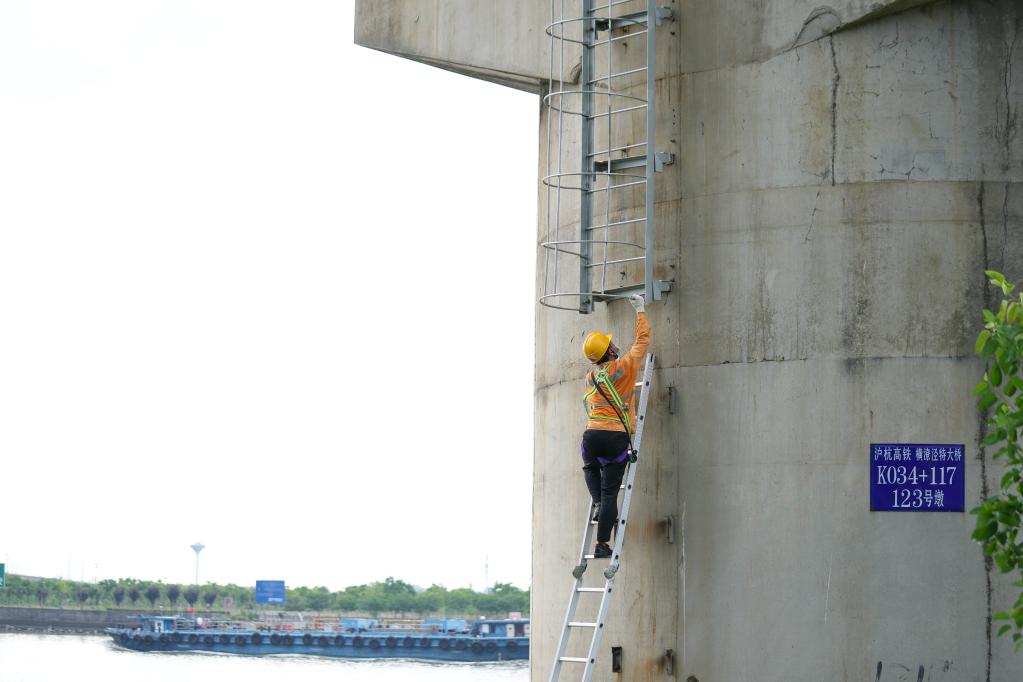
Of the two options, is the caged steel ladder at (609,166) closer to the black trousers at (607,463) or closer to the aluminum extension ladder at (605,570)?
the aluminum extension ladder at (605,570)

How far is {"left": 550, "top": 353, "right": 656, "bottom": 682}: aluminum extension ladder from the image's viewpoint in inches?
443

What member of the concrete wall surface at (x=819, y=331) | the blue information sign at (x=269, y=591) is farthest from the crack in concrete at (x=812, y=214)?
the blue information sign at (x=269, y=591)

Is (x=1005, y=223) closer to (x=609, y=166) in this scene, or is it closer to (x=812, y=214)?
(x=812, y=214)

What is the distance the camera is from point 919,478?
11.2 m

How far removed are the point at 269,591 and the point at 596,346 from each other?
138019 mm

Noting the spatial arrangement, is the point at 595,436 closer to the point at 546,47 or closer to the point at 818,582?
the point at 818,582

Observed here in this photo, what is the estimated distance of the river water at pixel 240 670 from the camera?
87.4m

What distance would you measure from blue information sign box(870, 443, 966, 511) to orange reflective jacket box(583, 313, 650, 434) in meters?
1.89

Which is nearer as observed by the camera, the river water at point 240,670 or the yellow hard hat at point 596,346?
the yellow hard hat at point 596,346

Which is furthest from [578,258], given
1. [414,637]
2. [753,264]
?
[414,637]

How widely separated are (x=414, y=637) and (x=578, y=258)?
81399mm

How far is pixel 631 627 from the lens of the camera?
11852mm

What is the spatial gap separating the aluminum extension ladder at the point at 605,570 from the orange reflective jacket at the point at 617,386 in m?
0.14

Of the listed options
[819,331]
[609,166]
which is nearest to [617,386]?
[819,331]
